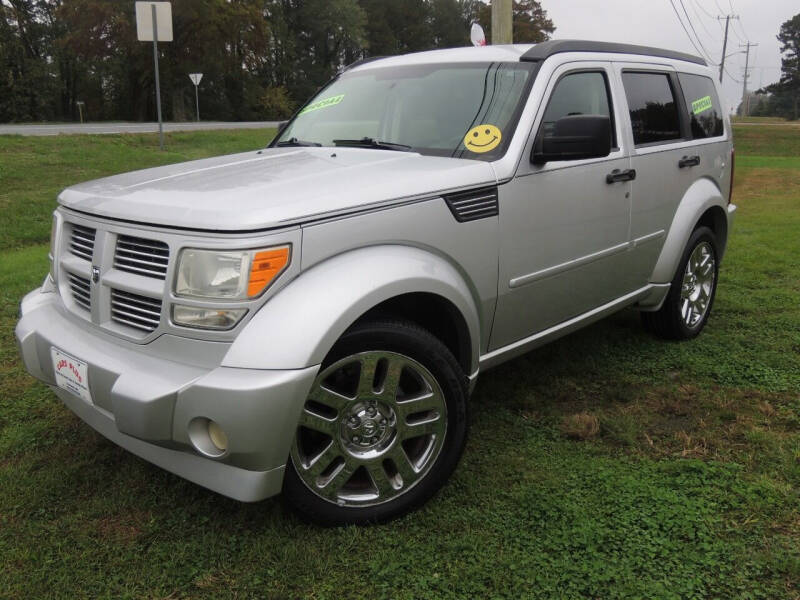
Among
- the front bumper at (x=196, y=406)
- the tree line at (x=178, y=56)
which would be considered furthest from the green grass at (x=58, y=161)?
the tree line at (x=178, y=56)

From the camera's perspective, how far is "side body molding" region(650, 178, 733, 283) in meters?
4.17

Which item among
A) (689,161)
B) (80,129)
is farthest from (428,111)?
(80,129)

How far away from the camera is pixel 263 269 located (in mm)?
2195

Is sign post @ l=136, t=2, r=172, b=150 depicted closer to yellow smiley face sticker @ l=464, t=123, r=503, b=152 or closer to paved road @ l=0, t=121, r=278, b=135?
paved road @ l=0, t=121, r=278, b=135

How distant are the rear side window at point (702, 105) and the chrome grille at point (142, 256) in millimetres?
3512

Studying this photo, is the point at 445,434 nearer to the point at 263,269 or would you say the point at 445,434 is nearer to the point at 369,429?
the point at 369,429

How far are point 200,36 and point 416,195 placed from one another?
3905 cm

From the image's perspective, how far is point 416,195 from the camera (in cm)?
260

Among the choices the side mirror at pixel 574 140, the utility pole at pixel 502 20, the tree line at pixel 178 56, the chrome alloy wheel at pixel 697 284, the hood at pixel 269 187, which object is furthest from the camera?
the tree line at pixel 178 56

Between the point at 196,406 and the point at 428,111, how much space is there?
1901mm

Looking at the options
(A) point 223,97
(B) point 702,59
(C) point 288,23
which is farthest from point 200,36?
(B) point 702,59

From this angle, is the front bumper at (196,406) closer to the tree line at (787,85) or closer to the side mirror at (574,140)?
the side mirror at (574,140)

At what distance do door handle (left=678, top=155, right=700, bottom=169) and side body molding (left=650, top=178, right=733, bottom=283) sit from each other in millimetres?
134

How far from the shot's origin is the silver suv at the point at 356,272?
7.23 ft
